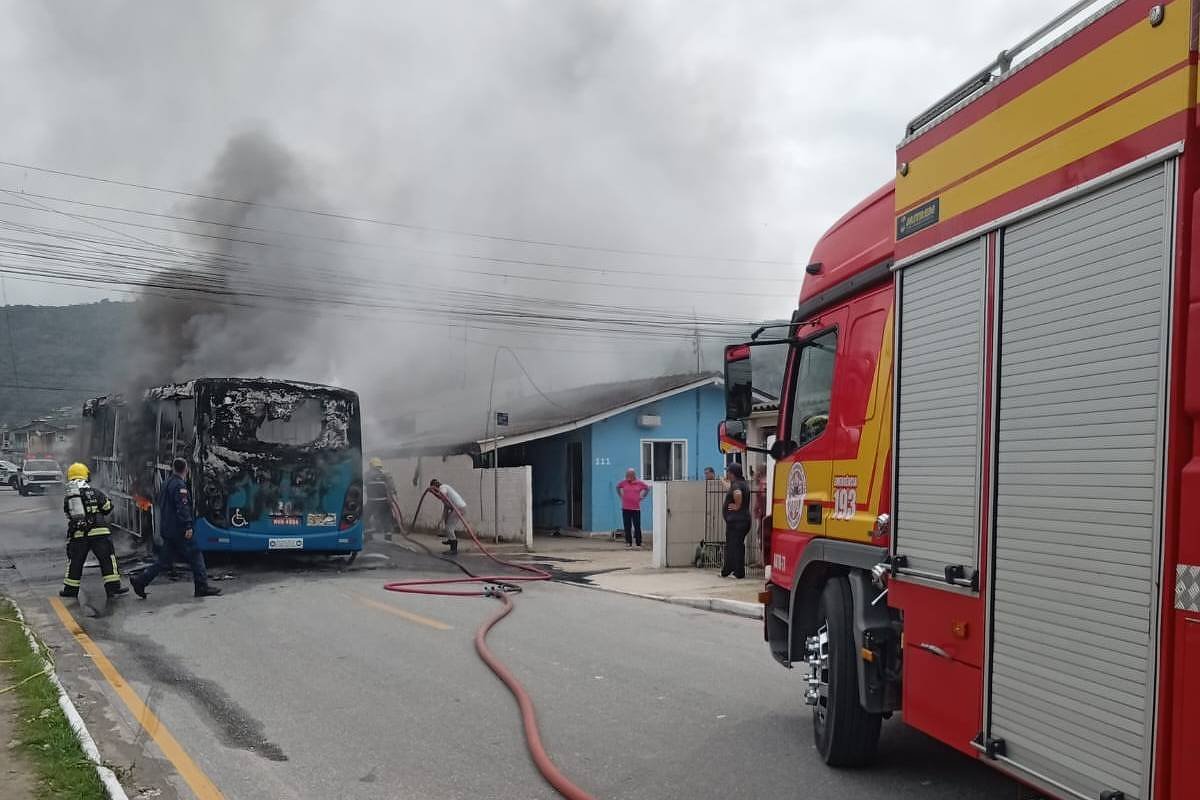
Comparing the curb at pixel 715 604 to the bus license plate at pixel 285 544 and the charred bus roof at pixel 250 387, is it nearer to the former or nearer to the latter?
the bus license plate at pixel 285 544

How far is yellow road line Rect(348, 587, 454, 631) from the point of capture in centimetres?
949

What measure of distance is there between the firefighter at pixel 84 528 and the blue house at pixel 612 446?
10.5m

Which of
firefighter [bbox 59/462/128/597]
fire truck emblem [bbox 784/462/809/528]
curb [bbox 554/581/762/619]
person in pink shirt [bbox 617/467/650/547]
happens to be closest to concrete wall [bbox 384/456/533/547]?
person in pink shirt [bbox 617/467/650/547]

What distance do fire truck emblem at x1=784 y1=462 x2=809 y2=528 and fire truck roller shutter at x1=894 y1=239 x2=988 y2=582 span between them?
3.97ft

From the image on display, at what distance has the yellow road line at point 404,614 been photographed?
9.49 meters

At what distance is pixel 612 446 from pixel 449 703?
16.5 m

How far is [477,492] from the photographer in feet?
71.4

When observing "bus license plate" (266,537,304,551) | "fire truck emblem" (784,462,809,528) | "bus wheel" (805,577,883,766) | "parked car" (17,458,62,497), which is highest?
"fire truck emblem" (784,462,809,528)

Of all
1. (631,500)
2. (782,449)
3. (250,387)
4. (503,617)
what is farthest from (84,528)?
(631,500)

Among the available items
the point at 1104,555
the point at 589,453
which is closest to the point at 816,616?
the point at 1104,555

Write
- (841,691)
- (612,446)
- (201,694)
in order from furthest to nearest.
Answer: (612,446)
(201,694)
(841,691)

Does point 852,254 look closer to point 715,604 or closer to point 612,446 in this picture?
point 715,604

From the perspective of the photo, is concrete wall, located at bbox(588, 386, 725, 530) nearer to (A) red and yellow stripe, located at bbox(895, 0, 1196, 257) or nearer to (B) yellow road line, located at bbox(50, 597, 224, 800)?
(B) yellow road line, located at bbox(50, 597, 224, 800)

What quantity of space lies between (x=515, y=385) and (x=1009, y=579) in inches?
1406
